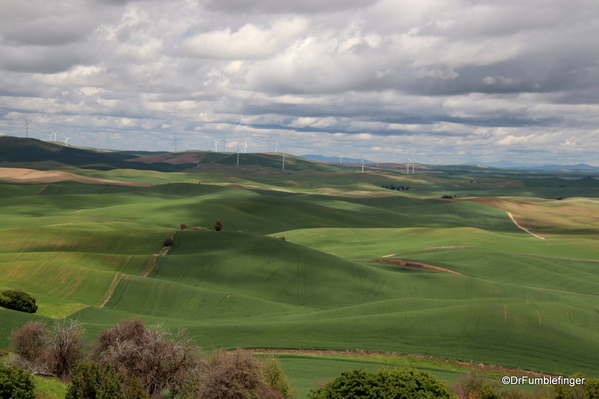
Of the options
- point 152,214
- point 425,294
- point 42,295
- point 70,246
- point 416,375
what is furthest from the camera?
point 152,214

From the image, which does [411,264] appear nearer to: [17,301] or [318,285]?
[318,285]

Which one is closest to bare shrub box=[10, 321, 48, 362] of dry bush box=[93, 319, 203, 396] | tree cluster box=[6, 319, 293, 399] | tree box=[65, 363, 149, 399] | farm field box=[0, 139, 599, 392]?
tree cluster box=[6, 319, 293, 399]

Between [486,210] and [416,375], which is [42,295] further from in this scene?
[486,210]

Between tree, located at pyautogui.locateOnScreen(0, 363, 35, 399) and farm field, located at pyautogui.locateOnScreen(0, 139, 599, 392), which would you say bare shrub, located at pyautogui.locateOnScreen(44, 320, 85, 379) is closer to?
farm field, located at pyautogui.locateOnScreen(0, 139, 599, 392)

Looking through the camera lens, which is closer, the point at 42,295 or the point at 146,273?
the point at 42,295

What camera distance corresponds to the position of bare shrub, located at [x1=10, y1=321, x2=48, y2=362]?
119ft

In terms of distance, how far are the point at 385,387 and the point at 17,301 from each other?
3843cm

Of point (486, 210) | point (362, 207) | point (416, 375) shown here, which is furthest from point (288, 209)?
point (416, 375)

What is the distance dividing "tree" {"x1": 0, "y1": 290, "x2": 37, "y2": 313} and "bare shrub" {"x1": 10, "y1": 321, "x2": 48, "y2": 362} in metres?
14.7

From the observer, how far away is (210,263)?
279ft

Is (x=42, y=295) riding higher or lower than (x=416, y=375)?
lower

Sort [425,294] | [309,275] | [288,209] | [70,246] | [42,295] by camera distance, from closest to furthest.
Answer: [42,295] < [425,294] < [309,275] < [70,246] < [288,209]

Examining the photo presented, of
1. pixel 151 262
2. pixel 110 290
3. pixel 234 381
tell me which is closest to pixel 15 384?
pixel 234 381

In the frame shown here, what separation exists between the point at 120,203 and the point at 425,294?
120 metres
